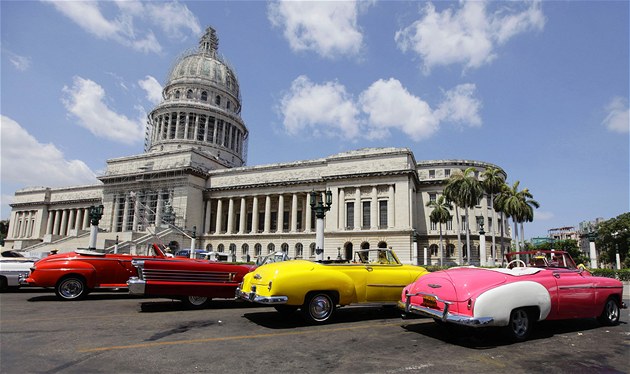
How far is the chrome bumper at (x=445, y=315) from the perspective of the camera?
6219 mm

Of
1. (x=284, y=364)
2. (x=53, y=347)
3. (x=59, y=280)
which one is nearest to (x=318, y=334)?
(x=284, y=364)

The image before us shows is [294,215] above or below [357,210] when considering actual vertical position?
below

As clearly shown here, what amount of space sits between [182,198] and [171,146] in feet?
56.1

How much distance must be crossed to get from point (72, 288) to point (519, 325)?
12809mm

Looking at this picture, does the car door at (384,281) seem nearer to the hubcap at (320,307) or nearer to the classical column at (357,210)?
the hubcap at (320,307)

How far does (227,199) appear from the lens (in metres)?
59.0

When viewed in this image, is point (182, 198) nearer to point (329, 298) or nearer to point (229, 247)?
point (229, 247)

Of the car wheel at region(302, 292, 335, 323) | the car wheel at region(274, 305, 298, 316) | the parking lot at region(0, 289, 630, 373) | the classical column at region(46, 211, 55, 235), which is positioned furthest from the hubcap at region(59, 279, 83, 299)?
the classical column at region(46, 211, 55, 235)

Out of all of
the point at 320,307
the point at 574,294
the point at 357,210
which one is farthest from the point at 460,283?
the point at 357,210

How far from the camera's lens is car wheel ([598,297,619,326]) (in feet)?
27.4

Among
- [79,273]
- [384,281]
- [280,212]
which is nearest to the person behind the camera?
[384,281]

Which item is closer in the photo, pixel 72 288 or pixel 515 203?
pixel 72 288

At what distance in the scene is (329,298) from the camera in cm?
846

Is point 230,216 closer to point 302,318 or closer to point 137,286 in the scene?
point 137,286
